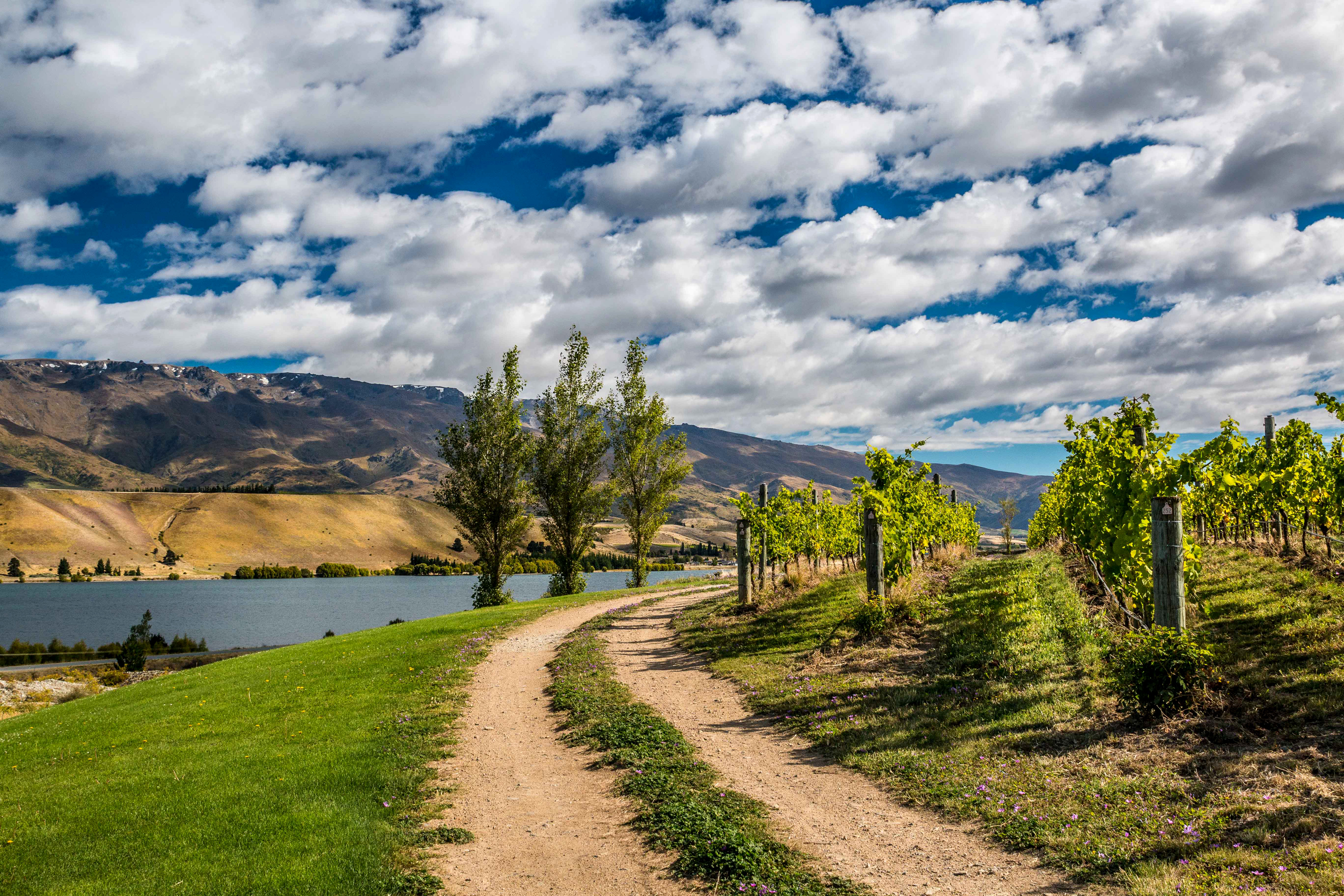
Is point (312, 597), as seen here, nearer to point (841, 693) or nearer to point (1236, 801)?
point (841, 693)

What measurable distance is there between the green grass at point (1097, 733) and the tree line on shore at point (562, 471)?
30.3 m

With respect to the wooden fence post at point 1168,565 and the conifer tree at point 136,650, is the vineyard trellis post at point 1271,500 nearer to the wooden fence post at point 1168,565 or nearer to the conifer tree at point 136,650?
the wooden fence post at point 1168,565

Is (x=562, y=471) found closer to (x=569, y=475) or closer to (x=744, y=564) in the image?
(x=569, y=475)

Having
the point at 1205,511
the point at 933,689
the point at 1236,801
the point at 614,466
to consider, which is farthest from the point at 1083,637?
the point at 614,466

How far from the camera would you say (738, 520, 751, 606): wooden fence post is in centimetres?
2331

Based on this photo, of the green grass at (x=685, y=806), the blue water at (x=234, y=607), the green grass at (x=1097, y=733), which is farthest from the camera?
the blue water at (x=234, y=607)

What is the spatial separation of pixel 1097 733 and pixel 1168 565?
306cm

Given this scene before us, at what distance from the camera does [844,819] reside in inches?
310

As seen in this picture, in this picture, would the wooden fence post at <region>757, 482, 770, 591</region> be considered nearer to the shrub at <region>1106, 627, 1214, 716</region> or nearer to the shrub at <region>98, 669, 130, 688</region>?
the shrub at <region>1106, 627, 1214, 716</region>

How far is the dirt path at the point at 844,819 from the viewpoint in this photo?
6.35 m

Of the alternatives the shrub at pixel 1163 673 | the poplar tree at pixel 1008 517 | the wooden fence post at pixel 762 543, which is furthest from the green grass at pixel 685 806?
the poplar tree at pixel 1008 517

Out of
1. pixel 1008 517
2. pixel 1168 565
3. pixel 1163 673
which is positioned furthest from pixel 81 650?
pixel 1008 517

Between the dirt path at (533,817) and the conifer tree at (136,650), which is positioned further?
the conifer tree at (136,650)

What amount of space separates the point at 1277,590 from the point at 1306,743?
7867mm
